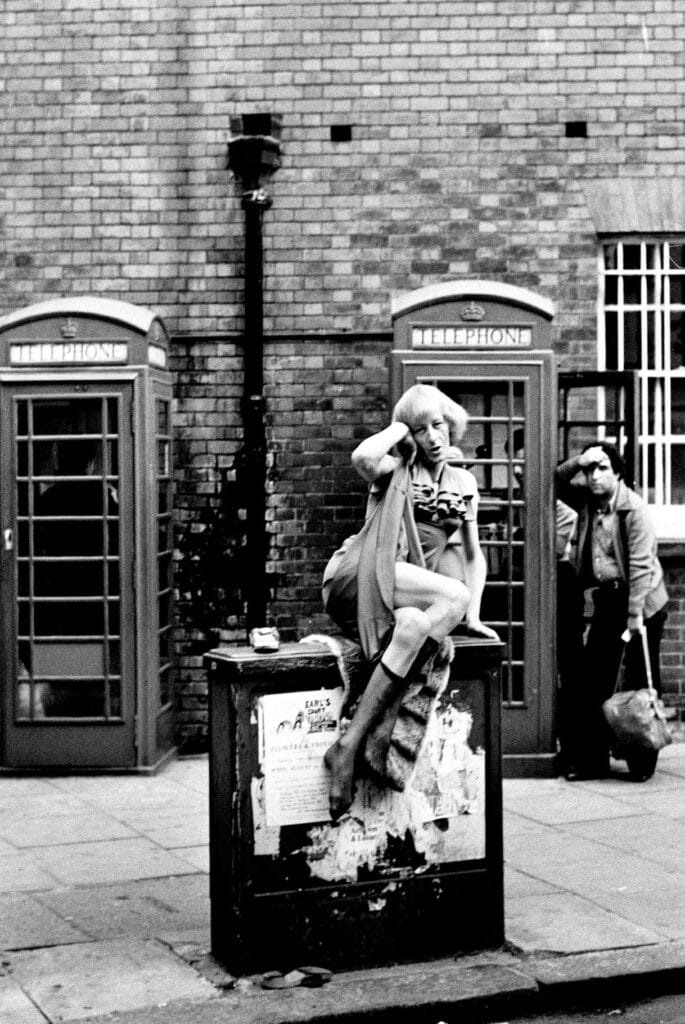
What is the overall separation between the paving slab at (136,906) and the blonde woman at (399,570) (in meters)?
1.11

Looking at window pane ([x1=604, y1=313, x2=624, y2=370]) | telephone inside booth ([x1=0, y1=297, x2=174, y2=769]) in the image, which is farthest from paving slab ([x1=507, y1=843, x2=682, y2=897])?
window pane ([x1=604, y1=313, x2=624, y2=370])

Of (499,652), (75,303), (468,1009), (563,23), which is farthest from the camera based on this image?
(563,23)

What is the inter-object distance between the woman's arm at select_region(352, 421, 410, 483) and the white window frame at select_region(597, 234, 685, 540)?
4.52 m

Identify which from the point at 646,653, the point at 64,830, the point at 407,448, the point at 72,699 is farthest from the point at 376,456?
the point at 72,699

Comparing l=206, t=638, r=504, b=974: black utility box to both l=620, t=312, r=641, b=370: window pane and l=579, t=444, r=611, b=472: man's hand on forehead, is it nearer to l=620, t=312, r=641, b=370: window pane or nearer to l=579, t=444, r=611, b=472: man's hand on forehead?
l=579, t=444, r=611, b=472: man's hand on forehead

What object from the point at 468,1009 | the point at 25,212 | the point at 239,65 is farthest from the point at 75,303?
the point at 468,1009

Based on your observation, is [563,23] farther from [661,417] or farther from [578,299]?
[661,417]

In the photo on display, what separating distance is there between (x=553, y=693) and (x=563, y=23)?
4394mm

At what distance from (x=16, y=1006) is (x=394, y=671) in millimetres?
1770

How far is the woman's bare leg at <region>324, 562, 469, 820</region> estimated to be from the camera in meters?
5.40

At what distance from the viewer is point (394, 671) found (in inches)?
212

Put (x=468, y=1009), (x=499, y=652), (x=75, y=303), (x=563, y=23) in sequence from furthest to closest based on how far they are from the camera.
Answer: (x=563, y=23), (x=75, y=303), (x=499, y=652), (x=468, y=1009)

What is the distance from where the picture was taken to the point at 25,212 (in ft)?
31.9

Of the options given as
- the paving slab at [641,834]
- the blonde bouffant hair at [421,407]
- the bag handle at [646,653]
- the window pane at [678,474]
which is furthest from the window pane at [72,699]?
the window pane at [678,474]
